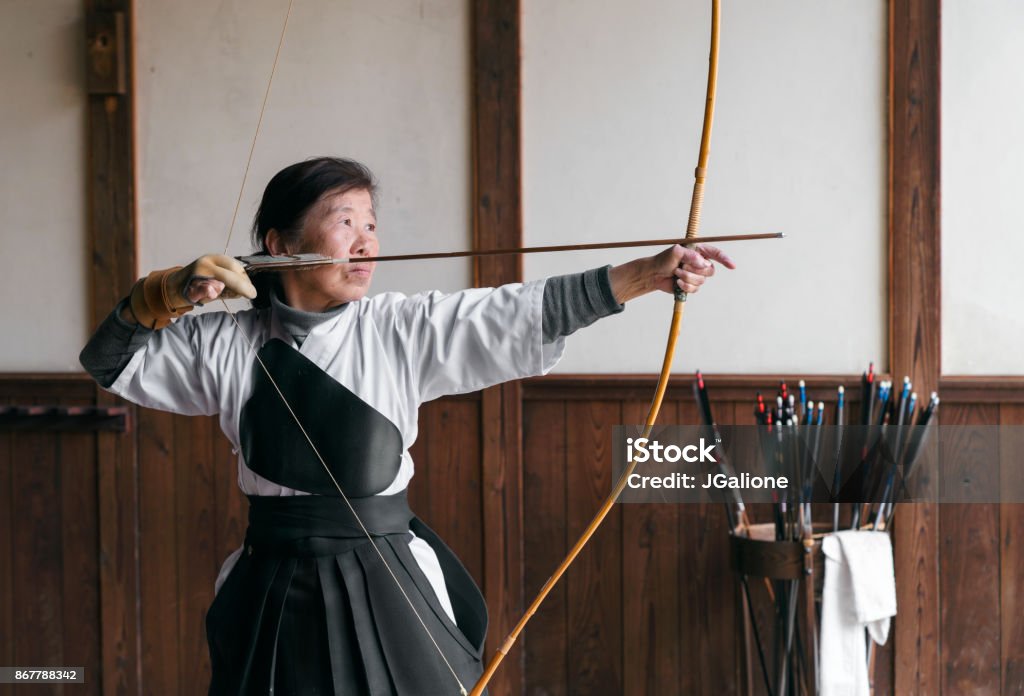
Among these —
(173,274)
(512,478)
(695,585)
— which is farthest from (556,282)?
(695,585)

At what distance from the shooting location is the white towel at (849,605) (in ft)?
5.93

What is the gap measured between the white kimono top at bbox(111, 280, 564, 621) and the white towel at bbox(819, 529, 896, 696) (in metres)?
0.88

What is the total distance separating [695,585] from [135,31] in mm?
1989

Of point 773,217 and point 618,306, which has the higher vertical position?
point 773,217

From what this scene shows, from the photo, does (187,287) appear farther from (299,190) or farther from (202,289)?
(299,190)

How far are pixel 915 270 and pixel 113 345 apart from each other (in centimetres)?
170

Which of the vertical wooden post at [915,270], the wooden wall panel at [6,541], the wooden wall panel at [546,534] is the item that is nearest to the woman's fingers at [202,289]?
the wooden wall panel at [546,534]

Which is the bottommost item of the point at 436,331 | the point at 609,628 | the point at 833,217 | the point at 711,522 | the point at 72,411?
the point at 609,628

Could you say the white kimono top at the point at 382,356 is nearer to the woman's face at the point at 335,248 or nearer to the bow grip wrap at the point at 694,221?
the woman's face at the point at 335,248

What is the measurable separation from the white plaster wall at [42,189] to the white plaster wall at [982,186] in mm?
2147

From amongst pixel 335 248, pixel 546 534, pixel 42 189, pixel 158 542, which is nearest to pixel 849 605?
pixel 546 534

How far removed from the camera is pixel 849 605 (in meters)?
1.83

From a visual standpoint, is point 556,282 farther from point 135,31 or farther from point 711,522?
point 135,31

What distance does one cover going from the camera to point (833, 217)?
2.09 m
